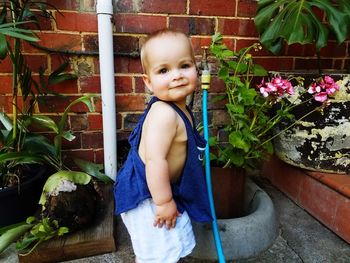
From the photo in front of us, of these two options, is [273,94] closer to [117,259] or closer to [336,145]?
[336,145]

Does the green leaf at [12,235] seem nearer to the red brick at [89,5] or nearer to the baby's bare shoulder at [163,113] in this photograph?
the baby's bare shoulder at [163,113]

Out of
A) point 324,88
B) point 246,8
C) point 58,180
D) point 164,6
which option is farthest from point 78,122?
point 324,88

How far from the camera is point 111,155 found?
1.44 meters

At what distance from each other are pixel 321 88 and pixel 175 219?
0.82 metres

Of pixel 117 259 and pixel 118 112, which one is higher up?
pixel 118 112

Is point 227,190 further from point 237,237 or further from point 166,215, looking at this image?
point 166,215

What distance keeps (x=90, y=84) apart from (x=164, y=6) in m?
0.51

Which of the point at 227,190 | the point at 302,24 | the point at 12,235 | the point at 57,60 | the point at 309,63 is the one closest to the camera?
the point at 12,235

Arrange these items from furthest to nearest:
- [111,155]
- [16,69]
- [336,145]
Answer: [111,155]
[336,145]
[16,69]

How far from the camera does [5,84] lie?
1351mm

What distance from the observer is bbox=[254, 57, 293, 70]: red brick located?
5.26ft

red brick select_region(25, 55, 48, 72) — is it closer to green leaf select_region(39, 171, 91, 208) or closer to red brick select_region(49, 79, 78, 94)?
red brick select_region(49, 79, 78, 94)

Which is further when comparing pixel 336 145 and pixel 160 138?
pixel 336 145

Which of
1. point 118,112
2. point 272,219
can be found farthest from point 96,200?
point 272,219
